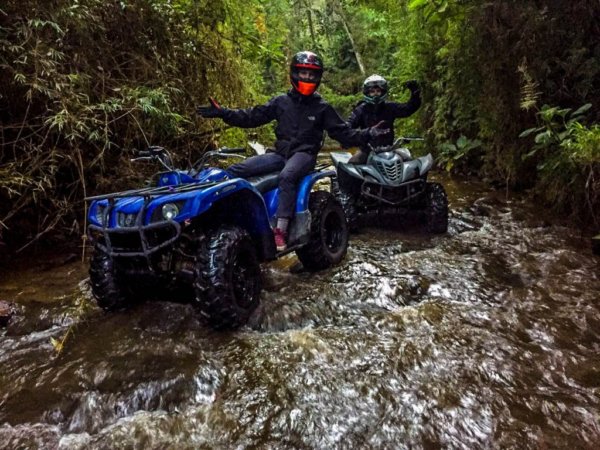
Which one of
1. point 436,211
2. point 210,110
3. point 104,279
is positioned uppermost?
point 210,110

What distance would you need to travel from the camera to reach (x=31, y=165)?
4000mm

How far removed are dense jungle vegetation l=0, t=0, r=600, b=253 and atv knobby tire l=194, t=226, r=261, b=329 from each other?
2097mm

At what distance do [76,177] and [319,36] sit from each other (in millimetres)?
20428

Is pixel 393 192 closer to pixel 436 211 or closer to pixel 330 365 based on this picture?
pixel 436 211

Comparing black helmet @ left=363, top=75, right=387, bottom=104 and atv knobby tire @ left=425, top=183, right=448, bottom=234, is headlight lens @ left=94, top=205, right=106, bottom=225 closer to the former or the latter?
atv knobby tire @ left=425, top=183, right=448, bottom=234

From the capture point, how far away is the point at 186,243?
292 cm

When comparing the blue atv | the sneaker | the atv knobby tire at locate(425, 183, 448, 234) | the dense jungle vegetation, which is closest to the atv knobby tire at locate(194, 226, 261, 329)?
the blue atv

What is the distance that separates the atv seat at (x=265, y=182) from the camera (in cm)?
362

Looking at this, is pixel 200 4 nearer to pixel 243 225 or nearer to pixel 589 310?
pixel 243 225

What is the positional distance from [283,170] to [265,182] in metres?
0.18

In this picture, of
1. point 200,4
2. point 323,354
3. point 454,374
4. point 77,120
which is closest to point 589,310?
point 454,374

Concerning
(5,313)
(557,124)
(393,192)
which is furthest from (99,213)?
(557,124)

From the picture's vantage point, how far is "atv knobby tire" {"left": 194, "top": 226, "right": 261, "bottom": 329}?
2.63 m

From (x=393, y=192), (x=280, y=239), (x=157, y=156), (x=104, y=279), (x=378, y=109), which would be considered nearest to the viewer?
(x=104, y=279)
